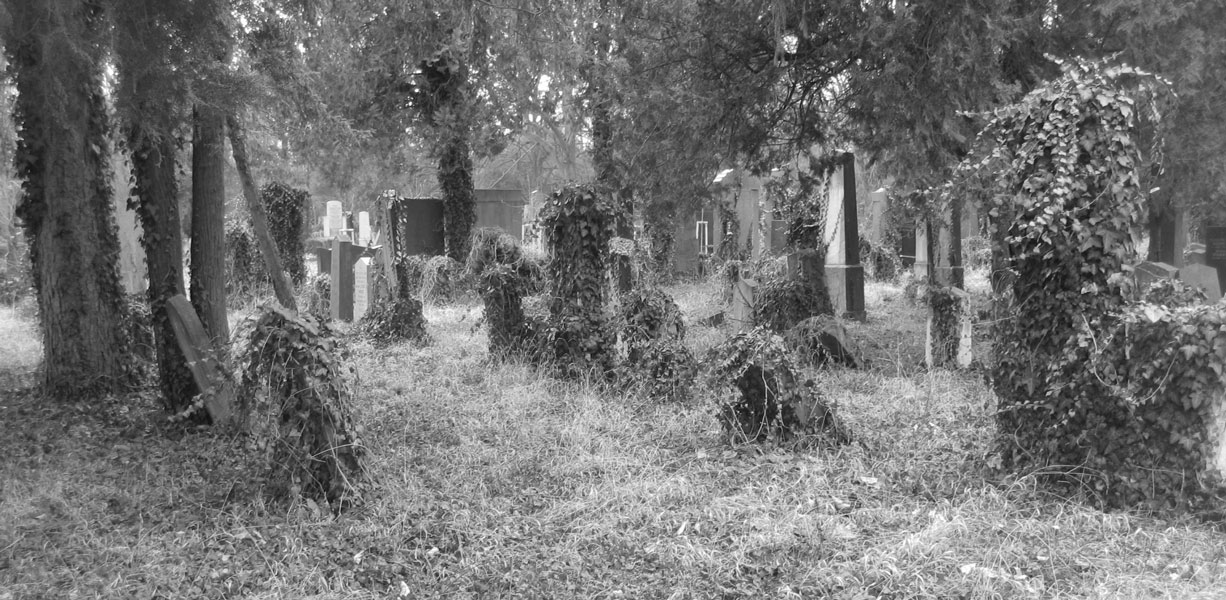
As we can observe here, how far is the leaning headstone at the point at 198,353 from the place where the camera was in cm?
631

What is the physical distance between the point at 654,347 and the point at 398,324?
3774 millimetres

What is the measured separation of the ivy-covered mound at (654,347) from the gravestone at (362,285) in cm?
487

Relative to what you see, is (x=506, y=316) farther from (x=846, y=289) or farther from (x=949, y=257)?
(x=949, y=257)

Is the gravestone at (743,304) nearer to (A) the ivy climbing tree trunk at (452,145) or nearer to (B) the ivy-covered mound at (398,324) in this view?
(B) the ivy-covered mound at (398,324)

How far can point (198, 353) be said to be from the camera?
249 inches

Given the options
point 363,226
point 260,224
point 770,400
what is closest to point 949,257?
point 770,400

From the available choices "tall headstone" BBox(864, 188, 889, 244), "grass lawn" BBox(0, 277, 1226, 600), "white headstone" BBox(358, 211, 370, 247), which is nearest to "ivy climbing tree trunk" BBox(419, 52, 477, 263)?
"tall headstone" BBox(864, 188, 889, 244)

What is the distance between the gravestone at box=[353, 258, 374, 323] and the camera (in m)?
12.6

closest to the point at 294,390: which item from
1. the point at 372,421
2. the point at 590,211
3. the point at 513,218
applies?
the point at 372,421

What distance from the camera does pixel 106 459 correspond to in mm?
5863

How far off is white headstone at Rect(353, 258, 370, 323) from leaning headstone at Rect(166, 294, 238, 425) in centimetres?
605

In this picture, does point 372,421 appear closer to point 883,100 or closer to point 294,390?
point 294,390

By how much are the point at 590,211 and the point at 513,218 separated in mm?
13670

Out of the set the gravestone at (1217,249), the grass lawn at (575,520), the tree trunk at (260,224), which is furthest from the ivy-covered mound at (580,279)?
the gravestone at (1217,249)
